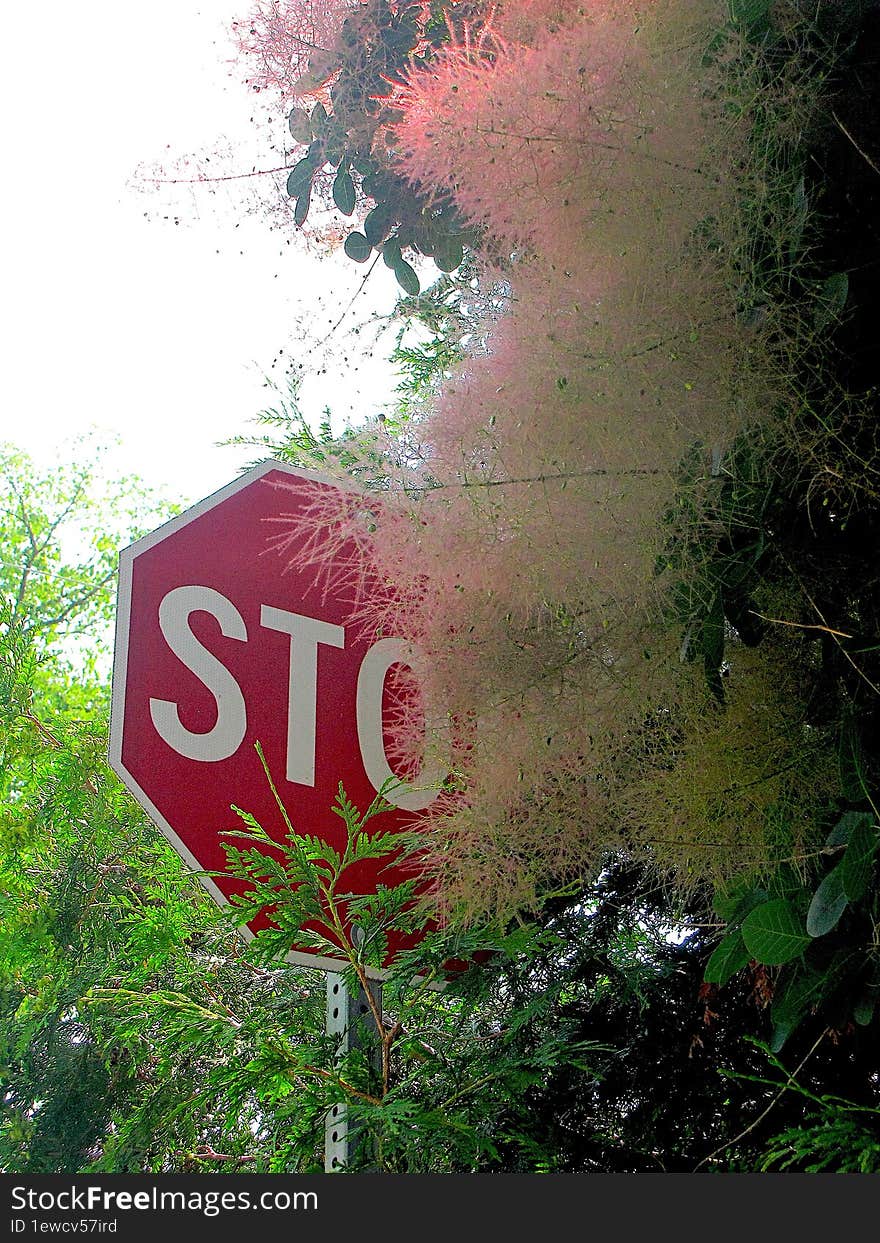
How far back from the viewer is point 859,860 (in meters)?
0.92

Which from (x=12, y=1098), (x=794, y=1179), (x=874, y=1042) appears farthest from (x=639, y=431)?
(x=12, y=1098)

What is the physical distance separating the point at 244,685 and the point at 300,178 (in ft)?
2.15

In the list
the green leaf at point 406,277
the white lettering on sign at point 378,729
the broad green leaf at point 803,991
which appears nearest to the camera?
the broad green leaf at point 803,991

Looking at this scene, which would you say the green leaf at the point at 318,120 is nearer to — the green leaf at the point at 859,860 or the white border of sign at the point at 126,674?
the white border of sign at the point at 126,674

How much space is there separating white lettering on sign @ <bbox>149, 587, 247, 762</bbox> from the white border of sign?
0.14ft

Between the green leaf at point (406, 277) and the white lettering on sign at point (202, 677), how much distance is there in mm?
512

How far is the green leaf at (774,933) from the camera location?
0.96 m

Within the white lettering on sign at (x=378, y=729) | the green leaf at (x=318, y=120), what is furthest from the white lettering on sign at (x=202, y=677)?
the green leaf at (x=318, y=120)

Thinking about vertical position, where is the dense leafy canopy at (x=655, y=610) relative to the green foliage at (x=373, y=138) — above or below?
below

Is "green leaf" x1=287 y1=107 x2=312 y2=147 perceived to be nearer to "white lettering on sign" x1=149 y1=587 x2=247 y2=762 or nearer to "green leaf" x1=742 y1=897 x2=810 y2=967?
"white lettering on sign" x1=149 y1=587 x2=247 y2=762

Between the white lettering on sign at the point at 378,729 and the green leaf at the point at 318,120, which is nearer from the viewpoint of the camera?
the white lettering on sign at the point at 378,729

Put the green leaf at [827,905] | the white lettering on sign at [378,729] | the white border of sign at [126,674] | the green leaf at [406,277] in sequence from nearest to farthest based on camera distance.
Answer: the green leaf at [827,905] < the white border of sign at [126,674] < the white lettering on sign at [378,729] < the green leaf at [406,277]

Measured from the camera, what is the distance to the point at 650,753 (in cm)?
111

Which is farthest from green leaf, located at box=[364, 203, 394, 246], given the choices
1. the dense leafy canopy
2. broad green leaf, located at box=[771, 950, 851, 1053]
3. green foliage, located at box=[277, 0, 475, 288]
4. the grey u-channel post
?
broad green leaf, located at box=[771, 950, 851, 1053]
